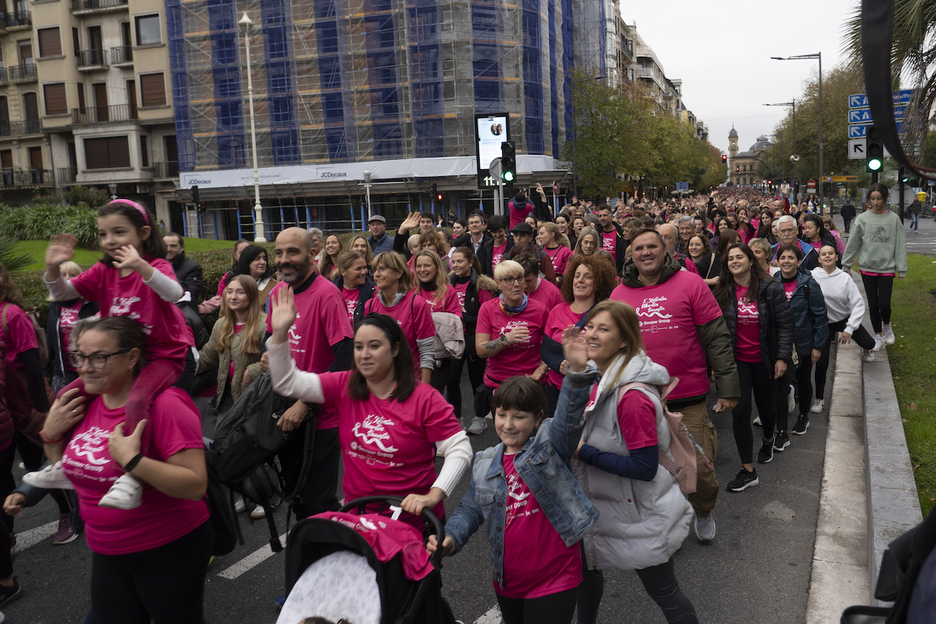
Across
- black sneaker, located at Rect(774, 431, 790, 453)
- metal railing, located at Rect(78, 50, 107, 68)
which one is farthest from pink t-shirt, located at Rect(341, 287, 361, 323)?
metal railing, located at Rect(78, 50, 107, 68)

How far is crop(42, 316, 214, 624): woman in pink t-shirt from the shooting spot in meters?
2.73

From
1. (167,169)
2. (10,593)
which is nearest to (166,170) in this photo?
(167,169)

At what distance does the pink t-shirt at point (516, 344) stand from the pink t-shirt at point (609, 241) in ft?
17.9

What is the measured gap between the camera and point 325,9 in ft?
123

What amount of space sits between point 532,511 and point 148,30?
156 feet

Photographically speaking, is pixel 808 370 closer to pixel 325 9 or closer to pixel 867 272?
pixel 867 272

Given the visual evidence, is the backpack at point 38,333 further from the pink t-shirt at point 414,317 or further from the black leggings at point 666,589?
the black leggings at point 666,589

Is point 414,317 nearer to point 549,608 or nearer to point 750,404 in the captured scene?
point 750,404

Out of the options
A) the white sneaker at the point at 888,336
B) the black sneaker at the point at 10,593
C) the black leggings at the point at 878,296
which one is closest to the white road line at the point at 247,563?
the black sneaker at the point at 10,593

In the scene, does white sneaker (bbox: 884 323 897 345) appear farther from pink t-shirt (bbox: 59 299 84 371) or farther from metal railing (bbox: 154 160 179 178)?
metal railing (bbox: 154 160 179 178)

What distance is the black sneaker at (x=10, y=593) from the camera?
163 inches

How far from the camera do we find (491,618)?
3861mm

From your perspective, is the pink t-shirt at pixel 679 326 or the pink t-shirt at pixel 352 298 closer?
the pink t-shirt at pixel 679 326

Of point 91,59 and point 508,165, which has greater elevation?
point 91,59
